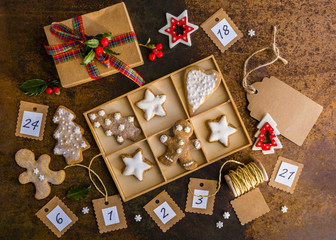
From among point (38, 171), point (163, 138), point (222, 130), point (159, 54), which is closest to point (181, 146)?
point (163, 138)

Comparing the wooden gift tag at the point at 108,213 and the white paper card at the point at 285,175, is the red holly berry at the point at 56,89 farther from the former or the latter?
the white paper card at the point at 285,175

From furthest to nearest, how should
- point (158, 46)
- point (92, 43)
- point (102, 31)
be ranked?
point (158, 46) → point (102, 31) → point (92, 43)

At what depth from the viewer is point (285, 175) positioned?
215 cm

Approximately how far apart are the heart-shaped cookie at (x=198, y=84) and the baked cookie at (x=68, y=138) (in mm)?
879

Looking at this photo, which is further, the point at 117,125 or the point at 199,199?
the point at 199,199

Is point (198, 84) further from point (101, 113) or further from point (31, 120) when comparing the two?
point (31, 120)

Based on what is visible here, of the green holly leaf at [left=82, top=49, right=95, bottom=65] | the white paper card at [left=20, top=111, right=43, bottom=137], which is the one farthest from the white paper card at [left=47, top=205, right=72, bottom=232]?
the green holly leaf at [left=82, top=49, right=95, bottom=65]

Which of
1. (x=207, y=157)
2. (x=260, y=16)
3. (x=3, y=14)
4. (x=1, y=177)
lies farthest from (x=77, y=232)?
(x=260, y=16)

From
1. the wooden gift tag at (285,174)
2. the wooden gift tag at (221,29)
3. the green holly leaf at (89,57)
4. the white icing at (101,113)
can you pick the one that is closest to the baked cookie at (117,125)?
the white icing at (101,113)

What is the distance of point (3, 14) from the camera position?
205 centimetres

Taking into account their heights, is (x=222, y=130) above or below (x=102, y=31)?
below

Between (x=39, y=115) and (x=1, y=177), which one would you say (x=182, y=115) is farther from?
(x=1, y=177)

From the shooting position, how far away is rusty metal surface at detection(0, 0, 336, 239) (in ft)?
6.72

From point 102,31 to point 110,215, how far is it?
1424mm
